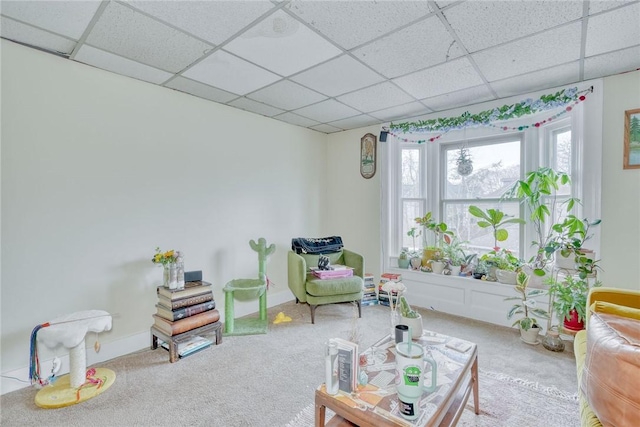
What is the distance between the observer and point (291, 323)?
318 cm

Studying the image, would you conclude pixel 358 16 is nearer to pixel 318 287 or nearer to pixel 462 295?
pixel 318 287

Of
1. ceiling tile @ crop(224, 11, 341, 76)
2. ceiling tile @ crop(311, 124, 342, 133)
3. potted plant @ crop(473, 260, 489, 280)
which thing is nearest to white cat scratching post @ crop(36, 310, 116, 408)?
ceiling tile @ crop(224, 11, 341, 76)

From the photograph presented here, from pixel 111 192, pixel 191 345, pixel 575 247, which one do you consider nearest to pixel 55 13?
pixel 111 192

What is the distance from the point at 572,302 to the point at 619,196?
1000mm

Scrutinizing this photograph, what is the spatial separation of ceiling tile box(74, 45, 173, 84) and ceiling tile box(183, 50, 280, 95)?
0.87 feet

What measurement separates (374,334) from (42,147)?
3192mm

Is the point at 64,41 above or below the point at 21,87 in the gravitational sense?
above

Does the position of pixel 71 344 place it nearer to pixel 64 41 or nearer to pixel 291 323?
pixel 291 323

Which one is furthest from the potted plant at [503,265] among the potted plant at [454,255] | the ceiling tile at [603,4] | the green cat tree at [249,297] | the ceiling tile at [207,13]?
the ceiling tile at [207,13]

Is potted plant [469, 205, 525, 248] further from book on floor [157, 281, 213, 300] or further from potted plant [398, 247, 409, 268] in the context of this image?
book on floor [157, 281, 213, 300]

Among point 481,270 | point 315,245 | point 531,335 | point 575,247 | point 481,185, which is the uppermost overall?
point 481,185

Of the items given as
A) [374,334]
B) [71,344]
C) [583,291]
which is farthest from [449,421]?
[71,344]

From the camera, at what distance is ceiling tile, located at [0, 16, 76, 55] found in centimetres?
183

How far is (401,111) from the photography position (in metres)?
3.50
